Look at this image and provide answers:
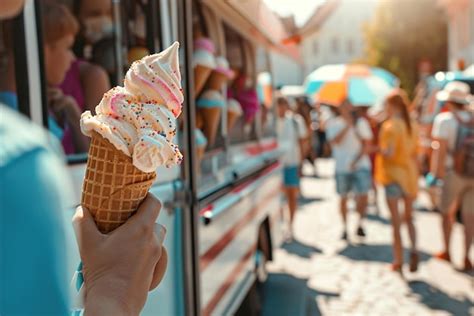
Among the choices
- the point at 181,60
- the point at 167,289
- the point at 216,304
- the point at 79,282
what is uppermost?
the point at 181,60

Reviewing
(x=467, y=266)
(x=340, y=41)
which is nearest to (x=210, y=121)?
(x=467, y=266)

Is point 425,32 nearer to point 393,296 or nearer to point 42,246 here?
point 393,296

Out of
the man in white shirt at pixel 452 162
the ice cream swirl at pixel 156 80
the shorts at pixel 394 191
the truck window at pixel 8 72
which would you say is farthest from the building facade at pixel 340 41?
the ice cream swirl at pixel 156 80

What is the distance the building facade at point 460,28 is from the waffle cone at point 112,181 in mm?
28217

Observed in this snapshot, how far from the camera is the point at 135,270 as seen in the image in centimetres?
117

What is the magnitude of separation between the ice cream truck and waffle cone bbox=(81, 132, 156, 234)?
0.36 meters

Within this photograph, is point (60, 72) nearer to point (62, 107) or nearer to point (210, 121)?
point (62, 107)

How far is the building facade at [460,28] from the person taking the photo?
98.8 feet

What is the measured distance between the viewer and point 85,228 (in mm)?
1203

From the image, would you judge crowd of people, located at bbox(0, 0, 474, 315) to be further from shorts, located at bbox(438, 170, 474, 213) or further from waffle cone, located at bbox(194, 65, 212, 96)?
waffle cone, located at bbox(194, 65, 212, 96)

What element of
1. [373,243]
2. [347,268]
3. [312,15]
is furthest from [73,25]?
[373,243]

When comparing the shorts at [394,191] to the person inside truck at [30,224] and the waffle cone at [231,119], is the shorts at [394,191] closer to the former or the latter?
the waffle cone at [231,119]

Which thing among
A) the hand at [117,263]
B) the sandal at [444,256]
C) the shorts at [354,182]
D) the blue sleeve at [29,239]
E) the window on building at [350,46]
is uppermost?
the window on building at [350,46]

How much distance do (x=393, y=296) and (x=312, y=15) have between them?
266 cm
